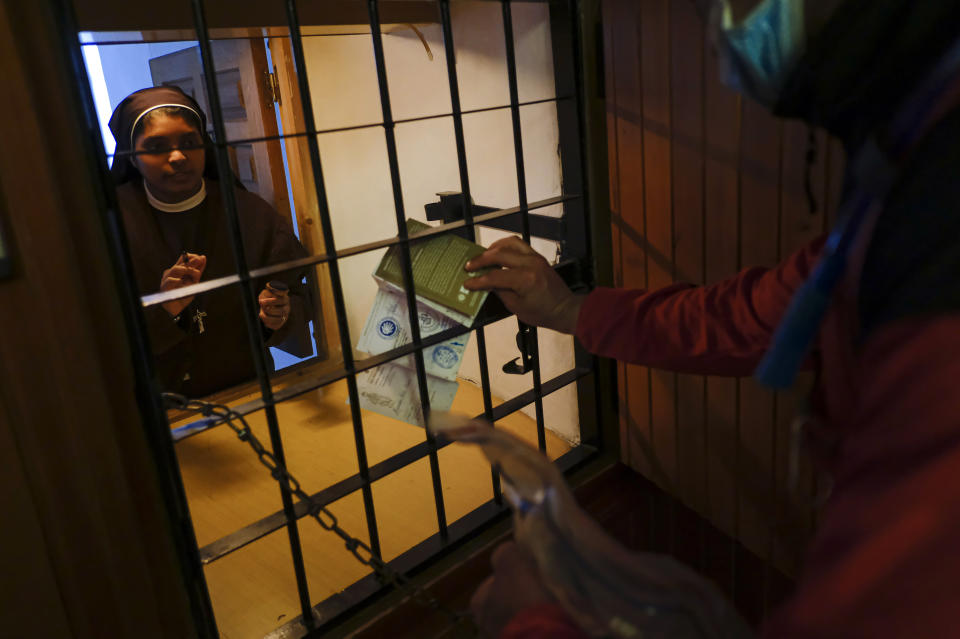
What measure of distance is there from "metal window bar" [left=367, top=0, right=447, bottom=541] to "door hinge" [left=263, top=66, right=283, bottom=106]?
1840 mm

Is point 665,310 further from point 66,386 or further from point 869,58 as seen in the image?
point 66,386

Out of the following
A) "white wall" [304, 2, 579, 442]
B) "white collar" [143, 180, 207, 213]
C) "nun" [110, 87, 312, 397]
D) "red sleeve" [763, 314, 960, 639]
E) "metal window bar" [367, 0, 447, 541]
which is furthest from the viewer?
"white collar" [143, 180, 207, 213]

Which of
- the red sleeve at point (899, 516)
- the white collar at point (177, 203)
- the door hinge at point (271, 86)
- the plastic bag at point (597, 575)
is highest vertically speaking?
the door hinge at point (271, 86)

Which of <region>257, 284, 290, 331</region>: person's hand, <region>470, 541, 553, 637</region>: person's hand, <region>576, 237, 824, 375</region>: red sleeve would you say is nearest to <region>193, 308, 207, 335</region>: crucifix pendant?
<region>257, 284, 290, 331</region>: person's hand

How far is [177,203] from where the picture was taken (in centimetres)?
212

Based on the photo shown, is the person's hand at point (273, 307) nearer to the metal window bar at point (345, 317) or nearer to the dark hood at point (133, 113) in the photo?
the dark hood at point (133, 113)

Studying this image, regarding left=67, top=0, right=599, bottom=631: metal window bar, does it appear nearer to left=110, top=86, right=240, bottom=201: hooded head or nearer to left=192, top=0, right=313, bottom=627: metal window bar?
left=192, top=0, right=313, bottom=627: metal window bar

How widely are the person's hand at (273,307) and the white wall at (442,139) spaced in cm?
69

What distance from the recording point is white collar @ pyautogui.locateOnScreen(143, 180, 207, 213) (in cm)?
210

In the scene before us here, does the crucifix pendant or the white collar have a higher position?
the white collar

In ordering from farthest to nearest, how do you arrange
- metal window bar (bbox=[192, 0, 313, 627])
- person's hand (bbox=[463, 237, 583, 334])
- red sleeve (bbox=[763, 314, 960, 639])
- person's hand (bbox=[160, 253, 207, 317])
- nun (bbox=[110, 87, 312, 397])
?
1. nun (bbox=[110, 87, 312, 397])
2. person's hand (bbox=[160, 253, 207, 317])
3. person's hand (bbox=[463, 237, 583, 334])
4. metal window bar (bbox=[192, 0, 313, 627])
5. red sleeve (bbox=[763, 314, 960, 639])

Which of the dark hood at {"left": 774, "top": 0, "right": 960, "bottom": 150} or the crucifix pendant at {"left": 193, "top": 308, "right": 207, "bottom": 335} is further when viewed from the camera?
the crucifix pendant at {"left": 193, "top": 308, "right": 207, "bottom": 335}

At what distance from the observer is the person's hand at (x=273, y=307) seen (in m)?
2.05

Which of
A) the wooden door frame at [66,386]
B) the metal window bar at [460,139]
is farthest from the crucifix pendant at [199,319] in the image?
the wooden door frame at [66,386]
